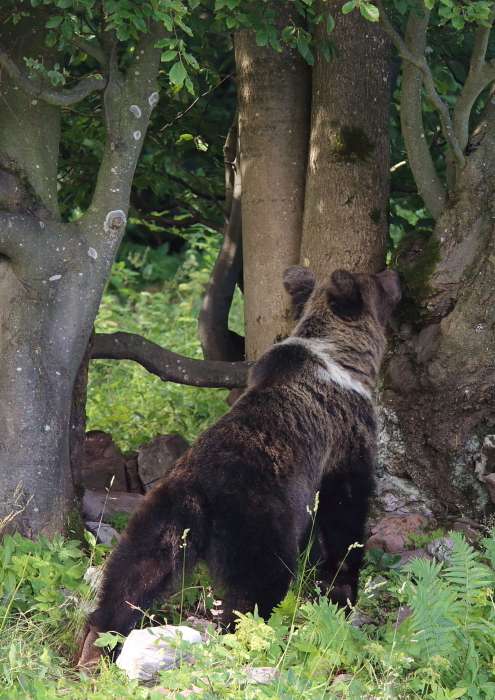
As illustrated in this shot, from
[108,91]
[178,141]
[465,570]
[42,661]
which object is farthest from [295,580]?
[178,141]

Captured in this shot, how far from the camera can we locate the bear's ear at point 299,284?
5.55 meters

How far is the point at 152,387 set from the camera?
361 inches

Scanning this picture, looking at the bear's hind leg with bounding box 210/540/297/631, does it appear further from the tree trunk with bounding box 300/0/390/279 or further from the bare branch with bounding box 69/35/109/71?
the bare branch with bounding box 69/35/109/71

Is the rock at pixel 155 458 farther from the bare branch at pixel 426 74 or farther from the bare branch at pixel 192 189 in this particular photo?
the bare branch at pixel 426 74

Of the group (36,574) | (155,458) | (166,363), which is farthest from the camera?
(155,458)

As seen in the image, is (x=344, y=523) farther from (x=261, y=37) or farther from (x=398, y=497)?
(x=261, y=37)

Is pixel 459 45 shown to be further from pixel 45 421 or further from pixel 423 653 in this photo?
pixel 423 653

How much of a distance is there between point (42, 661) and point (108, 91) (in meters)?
3.45

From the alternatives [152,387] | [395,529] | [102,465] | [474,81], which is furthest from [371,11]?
[152,387]

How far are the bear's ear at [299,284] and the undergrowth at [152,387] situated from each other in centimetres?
281

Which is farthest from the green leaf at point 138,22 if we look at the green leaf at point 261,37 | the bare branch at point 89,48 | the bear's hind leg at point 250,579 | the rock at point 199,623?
the rock at point 199,623

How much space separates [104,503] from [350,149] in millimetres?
3274

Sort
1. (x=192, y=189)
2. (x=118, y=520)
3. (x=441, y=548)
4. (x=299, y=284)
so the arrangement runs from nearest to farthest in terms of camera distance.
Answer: (x=441, y=548) < (x=299, y=284) < (x=118, y=520) < (x=192, y=189)

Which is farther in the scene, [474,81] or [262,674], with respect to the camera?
[474,81]
